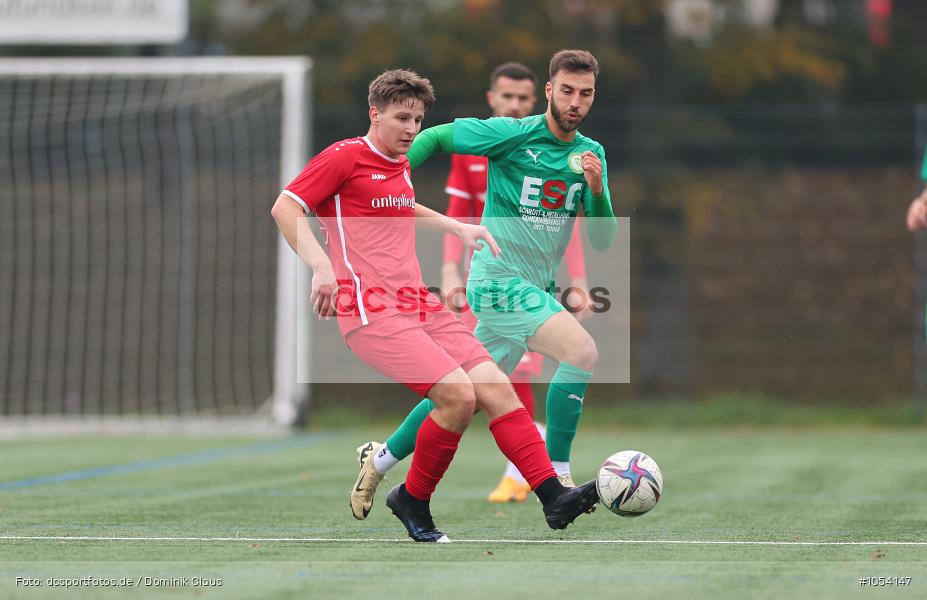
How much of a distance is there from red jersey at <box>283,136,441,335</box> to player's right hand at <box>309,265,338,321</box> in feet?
0.95

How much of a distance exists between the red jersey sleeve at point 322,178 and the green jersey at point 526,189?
0.77 meters

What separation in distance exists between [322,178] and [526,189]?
1163 millimetres

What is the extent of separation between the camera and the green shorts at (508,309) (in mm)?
6039

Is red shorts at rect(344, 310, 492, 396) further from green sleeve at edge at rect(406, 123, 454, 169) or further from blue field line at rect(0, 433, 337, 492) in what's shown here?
blue field line at rect(0, 433, 337, 492)

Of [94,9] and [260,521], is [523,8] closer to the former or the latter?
[94,9]

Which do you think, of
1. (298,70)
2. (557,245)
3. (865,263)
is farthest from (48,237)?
(557,245)

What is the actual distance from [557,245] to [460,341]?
101cm

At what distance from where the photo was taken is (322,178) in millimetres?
5359

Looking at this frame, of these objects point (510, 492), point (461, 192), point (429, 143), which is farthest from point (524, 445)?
point (461, 192)

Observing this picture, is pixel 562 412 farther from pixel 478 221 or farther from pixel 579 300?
pixel 478 221

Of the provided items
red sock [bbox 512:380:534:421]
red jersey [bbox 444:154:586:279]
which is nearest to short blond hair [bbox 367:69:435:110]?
red jersey [bbox 444:154:586:279]

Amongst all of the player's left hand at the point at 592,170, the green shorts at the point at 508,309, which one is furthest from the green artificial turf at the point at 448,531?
the player's left hand at the point at 592,170

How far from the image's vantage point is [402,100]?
5.41 m

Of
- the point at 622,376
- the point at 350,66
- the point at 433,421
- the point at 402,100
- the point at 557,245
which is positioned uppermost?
the point at 350,66
